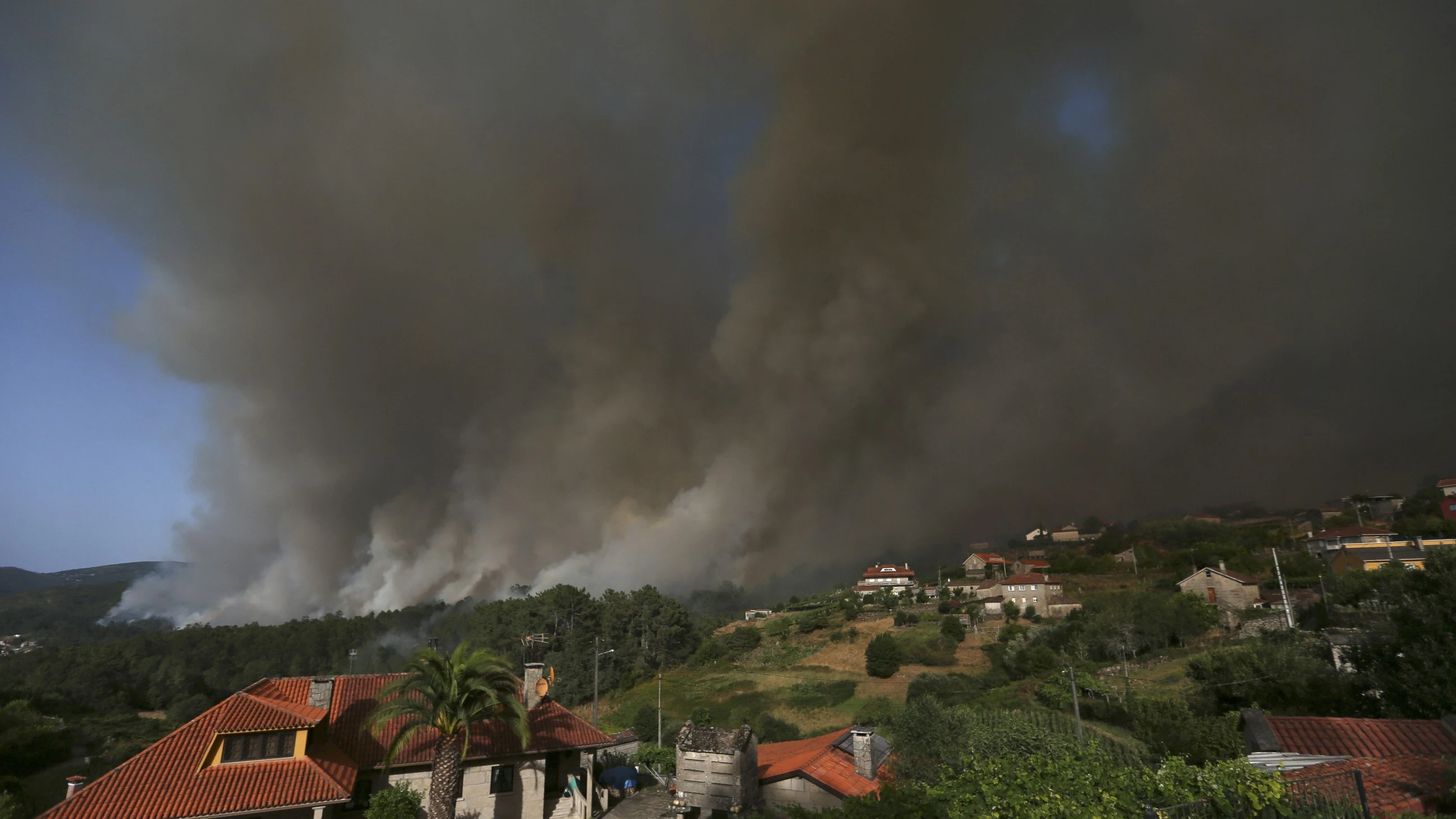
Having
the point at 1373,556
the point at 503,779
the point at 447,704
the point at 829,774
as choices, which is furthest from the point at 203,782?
the point at 1373,556

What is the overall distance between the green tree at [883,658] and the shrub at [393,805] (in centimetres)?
4384

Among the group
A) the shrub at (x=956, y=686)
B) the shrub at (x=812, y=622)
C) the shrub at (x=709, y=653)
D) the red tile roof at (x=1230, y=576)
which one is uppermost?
the red tile roof at (x=1230, y=576)

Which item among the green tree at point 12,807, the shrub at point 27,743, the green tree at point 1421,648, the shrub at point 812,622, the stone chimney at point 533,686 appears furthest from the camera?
the shrub at point 812,622

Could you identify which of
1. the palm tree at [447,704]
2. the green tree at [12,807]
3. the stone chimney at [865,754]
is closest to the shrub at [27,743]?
the green tree at [12,807]

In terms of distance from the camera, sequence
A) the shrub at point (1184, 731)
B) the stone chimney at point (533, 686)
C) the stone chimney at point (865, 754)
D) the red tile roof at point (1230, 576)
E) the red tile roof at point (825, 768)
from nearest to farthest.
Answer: the red tile roof at point (825, 768)
the stone chimney at point (865, 754)
the shrub at point (1184, 731)
the stone chimney at point (533, 686)
the red tile roof at point (1230, 576)

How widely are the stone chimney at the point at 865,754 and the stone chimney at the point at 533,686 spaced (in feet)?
41.9

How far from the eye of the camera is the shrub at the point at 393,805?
18891mm

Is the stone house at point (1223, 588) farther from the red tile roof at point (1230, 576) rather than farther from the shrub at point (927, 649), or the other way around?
the shrub at point (927, 649)

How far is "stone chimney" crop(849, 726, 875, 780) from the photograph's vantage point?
67.0ft

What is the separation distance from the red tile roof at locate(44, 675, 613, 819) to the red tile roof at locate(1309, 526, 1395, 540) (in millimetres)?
102523

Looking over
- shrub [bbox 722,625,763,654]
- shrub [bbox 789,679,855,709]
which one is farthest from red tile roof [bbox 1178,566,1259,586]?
shrub [bbox 722,625,763,654]

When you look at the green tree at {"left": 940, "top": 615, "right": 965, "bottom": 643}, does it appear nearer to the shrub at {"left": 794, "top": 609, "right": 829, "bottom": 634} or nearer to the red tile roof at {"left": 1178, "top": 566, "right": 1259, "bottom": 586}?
the shrub at {"left": 794, "top": 609, "right": 829, "bottom": 634}

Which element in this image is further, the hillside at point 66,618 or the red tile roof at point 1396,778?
the hillside at point 66,618

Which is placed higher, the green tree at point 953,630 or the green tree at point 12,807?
the green tree at point 953,630
